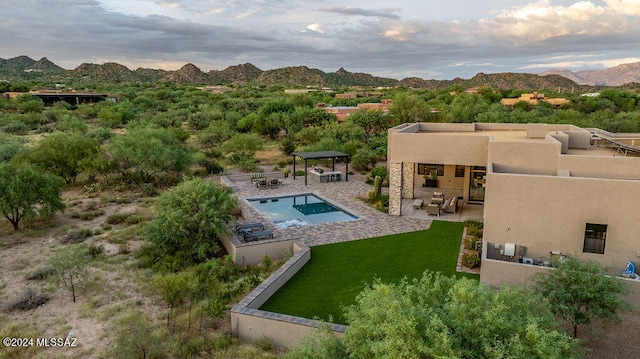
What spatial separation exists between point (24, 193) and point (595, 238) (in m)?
22.4

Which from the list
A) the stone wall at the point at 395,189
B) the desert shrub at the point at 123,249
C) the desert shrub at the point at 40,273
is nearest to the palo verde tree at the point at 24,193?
the desert shrub at the point at 123,249

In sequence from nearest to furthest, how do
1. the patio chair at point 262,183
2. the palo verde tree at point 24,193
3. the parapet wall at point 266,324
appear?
the parapet wall at point 266,324 → the palo verde tree at point 24,193 → the patio chair at point 262,183

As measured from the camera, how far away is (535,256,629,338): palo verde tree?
9.76 m

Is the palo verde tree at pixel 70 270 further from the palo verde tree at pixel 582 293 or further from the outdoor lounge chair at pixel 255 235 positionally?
the palo verde tree at pixel 582 293

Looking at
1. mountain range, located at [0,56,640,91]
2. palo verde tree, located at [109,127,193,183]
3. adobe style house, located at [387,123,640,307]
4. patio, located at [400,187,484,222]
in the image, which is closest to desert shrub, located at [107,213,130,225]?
palo verde tree, located at [109,127,193,183]

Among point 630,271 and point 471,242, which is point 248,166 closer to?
point 471,242

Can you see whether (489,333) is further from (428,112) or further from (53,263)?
(428,112)

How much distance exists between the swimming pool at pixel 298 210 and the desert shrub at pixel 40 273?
348 inches

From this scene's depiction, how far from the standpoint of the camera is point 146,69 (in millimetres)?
172750

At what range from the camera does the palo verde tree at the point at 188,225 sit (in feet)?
52.1

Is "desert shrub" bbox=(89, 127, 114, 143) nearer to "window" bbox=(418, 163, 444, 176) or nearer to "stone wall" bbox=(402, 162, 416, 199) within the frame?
"stone wall" bbox=(402, 162, 416, 199)

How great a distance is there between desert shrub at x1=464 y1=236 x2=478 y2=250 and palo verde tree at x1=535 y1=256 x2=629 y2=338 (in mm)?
Answer: 5447

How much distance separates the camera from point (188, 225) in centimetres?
1608

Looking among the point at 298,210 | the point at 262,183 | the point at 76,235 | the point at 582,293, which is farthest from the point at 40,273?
the point at 582,293
